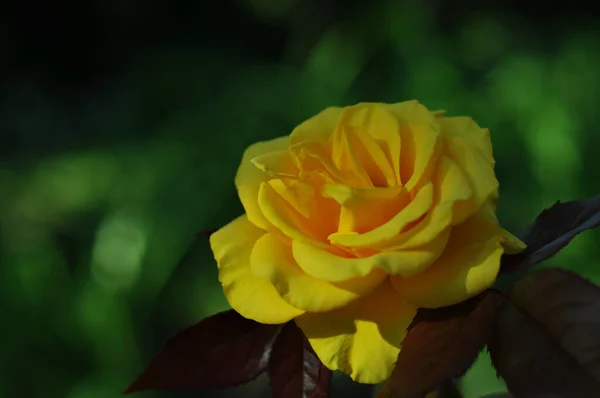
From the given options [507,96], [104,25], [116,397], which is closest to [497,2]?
[507,96]

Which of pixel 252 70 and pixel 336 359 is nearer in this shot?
pixel 336 359

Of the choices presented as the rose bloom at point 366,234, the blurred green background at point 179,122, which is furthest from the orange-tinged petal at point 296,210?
the blurred green background at point 179,122

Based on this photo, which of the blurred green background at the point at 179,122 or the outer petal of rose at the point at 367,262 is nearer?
the outer petal of rose at the point at 367,262

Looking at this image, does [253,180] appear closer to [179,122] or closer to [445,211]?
[445,211]

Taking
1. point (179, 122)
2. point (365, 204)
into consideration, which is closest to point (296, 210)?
point (365, 204)

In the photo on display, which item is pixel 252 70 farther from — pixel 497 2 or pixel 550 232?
pixel 550 232

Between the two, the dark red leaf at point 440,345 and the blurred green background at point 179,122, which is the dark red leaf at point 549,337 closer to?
the dark red leaf at point 440,345
